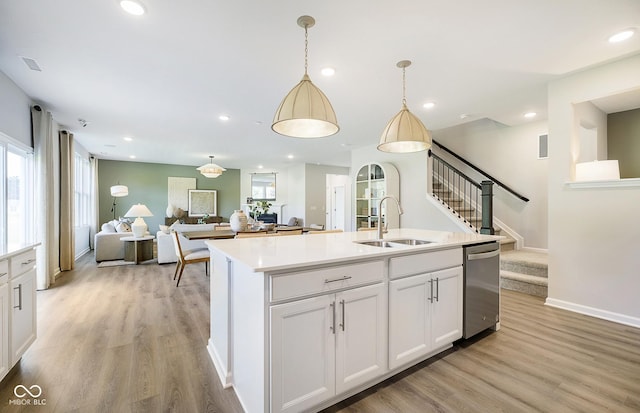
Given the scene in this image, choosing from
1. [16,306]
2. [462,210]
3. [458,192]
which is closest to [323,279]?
[16,306]

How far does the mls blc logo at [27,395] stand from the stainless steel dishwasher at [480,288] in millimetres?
3064

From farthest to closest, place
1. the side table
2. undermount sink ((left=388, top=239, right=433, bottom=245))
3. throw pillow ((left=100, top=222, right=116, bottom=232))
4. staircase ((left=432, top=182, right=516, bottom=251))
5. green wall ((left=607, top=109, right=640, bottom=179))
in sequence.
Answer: throw pillow ((left=100, top=222, right=116, bottom=232)), the side table, staircase ((left=432, top=182, right=516, bottom=251)), green wall ((left=607, top=109, right=640, bottom=179)), undermount sink ((left=388, top=239, right=433, bottom=245))

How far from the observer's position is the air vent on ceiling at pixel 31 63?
2.75m

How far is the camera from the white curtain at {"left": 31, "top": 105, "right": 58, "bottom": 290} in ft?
13.1

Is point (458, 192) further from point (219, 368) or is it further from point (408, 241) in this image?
point (219, 368)

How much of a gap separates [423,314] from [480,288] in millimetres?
789

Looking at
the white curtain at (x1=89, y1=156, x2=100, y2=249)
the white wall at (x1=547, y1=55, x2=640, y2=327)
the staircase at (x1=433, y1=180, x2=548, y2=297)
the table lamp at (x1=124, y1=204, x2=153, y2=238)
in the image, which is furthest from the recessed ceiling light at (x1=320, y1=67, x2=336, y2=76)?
the white curtain at (x1=89, y1=156, x2=100, y2=249)

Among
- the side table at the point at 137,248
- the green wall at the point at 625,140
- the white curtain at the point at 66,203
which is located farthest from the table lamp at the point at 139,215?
the green wall at the point at 625,140

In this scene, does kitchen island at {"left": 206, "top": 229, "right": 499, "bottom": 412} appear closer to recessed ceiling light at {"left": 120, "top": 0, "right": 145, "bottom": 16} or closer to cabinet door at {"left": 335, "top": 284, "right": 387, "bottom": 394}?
cabinet door at {"left": 335, "top": 284, "right": 387, "bottom": 394}

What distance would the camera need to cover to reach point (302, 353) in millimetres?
1507

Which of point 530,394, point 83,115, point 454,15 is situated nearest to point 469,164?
point 454,15

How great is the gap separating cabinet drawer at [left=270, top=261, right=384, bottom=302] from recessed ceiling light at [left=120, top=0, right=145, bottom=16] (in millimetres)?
2132

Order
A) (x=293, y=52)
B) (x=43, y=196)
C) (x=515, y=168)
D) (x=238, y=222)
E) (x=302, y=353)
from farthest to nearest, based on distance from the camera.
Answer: (x=515, y=168) → (x=238, y=222) → (x=43, y=196) → (x=293, y=52) → (x=302, y=353)

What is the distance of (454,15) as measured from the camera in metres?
2.09
